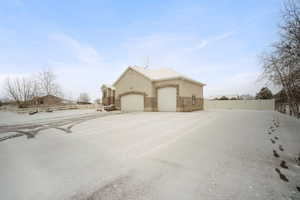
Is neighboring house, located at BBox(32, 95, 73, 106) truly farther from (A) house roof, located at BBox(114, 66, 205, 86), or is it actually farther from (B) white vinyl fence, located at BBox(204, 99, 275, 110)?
(B) white vinyl fence, located at BBox(204, 99, 275, 110)

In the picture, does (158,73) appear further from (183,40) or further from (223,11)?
(223,11)

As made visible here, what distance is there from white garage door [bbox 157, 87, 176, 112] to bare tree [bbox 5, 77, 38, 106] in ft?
98.5

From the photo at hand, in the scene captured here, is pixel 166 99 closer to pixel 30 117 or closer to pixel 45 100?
pixel 30 117

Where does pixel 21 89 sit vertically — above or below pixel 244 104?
above

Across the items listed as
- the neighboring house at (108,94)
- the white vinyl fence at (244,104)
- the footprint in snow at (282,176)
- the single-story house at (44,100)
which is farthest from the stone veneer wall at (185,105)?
the single-story house at (44,100)

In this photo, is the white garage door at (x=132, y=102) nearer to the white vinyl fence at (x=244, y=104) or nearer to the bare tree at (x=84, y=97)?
the white vinyl fence at (x=244, y=104)

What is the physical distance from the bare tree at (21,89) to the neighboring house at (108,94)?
17374mm

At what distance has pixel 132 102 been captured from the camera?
1708 cm

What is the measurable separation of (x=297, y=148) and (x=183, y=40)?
41.3 feet

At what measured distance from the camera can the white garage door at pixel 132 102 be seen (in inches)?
647

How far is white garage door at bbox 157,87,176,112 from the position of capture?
14.8 meters

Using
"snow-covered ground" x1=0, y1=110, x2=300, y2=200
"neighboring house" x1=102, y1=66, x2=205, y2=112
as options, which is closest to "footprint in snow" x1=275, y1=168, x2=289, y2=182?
"snow-covered ground" x1=0, y1=110, x2=300, y2=200

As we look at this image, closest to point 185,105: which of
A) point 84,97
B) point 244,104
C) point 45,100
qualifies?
point 244,104

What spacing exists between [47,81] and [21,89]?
7.00 m
